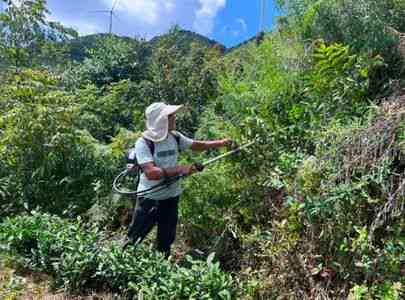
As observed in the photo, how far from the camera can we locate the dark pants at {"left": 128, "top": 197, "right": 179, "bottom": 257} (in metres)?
4.17

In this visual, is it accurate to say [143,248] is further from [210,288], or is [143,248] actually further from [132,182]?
[132,182]

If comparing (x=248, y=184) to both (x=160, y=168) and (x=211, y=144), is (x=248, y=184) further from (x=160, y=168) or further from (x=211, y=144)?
(x=160, y=168)

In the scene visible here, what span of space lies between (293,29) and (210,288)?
2840mm

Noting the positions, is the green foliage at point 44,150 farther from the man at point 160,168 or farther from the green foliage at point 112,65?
the green foliage at point 112,65

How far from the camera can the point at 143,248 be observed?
4055 mm

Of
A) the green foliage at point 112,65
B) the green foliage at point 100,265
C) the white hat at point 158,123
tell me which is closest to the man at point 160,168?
the white hat at point 158,123

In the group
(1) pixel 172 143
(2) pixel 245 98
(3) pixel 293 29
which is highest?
(3) pixel 293 29

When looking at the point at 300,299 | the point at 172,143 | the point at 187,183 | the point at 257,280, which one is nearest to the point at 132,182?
the point at 187,183

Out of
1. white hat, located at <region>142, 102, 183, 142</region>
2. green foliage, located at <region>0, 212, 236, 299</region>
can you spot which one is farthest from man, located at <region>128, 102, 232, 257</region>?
green foliage, located at <region>0, 212, 236, 299</region>

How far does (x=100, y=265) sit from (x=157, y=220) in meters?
0.66

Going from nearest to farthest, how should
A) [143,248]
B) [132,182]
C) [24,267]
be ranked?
[143,248], [24,267], [132,182]

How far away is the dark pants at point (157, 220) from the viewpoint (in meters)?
4.17

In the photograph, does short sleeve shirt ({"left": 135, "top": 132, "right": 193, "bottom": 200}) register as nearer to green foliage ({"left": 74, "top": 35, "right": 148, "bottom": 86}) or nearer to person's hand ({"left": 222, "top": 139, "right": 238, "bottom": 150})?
person's hand ({"left": 222, "top": 139, "right": 238, "bottom": 150})

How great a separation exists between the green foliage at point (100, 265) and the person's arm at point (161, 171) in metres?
0.66
